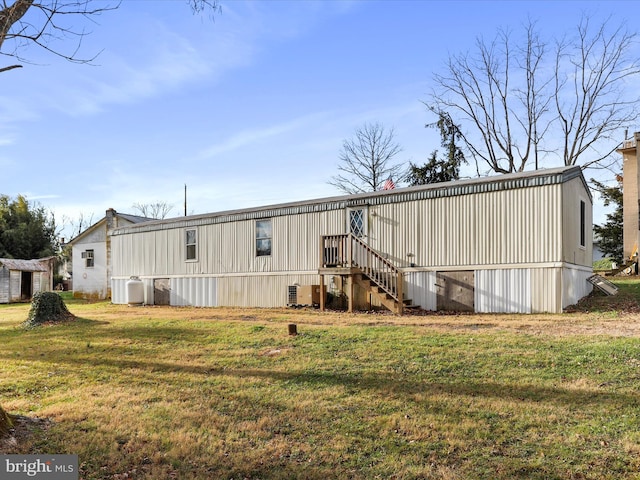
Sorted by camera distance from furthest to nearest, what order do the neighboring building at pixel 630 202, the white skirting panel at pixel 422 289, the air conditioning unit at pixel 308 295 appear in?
the neighboring building at pixel 630 202, the air conditioning unit at pixel 308 295, the white skirting panel at pixel 422 289

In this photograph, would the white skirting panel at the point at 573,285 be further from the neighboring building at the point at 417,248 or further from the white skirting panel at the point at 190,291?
the white skirting panel at the point at 190,291

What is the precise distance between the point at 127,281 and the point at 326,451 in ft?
61.9

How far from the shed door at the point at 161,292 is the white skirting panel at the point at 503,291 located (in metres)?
12.5

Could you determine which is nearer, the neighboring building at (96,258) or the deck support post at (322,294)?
the deck support post at (322,294)

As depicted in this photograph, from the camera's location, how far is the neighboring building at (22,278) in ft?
83.1

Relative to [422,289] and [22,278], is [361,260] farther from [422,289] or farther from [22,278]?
[22,278]

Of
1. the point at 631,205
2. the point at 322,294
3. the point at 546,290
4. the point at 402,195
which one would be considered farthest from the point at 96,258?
the point at 631,205

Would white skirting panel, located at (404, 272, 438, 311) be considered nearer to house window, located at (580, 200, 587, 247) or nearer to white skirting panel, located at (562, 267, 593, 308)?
white skirting panel, located at (562, 267, 593, 308)

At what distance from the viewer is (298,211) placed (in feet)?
53.6

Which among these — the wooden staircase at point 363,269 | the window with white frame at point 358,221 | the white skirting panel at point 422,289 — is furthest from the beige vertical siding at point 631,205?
the wooden staircase at point 363,269

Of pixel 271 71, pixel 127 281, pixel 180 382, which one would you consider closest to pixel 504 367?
pixel 180 382

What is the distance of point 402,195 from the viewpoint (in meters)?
14.4

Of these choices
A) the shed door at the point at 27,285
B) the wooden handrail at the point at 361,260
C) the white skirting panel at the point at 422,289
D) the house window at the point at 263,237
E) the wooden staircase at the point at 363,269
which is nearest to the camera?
the wooden staircase at the point at 363,269

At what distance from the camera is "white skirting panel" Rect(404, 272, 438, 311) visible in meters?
13.7
